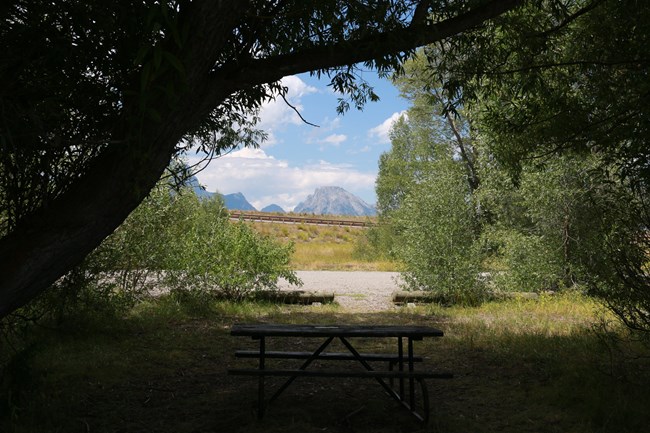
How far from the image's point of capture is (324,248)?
3356cm

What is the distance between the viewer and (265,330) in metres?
4.59

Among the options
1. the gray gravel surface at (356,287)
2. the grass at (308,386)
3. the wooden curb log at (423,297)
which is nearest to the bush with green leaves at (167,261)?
the grass at (308,386)

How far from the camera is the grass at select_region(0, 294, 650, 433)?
4.51 meters

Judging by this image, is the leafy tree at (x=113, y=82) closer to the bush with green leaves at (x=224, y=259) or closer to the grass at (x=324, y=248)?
the bush with green leaves at (x=224, y=259)

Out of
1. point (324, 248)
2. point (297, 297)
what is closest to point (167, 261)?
point (297, 297)

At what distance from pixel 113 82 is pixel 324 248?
29.8 meters

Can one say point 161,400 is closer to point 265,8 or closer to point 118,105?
point 118,105

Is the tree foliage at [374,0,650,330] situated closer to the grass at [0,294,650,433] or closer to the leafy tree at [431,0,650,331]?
the leafy tree at [431,0,650,331]

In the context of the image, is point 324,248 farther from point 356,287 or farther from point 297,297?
point 297,297

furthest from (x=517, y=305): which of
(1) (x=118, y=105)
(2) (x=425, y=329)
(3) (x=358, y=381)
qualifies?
(1) (x=118, y=105)

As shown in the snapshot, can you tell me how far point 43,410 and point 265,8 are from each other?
3846 mm

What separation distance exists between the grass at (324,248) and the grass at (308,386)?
5.83 metres

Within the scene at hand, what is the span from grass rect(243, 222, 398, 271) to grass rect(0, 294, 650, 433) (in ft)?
19.1

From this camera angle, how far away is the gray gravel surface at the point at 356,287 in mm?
12430
